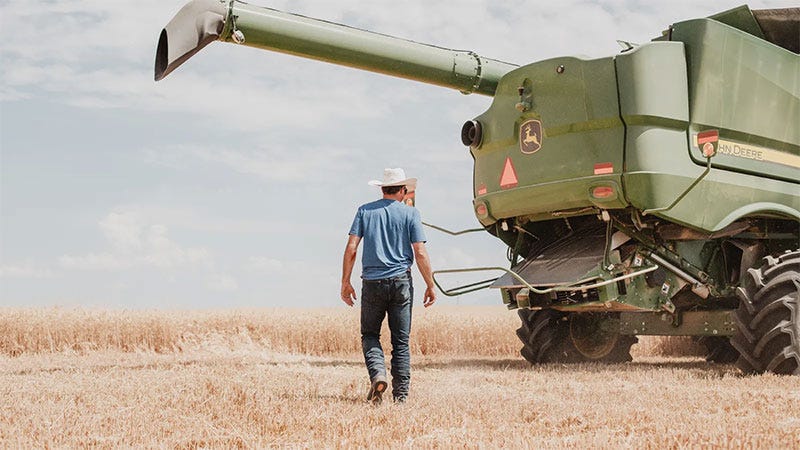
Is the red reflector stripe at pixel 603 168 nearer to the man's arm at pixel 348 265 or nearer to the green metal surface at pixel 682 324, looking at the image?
the green metal surface at pixel 682 324

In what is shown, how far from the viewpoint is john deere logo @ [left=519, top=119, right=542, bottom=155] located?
9672mm

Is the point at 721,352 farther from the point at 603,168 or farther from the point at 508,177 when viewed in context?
the point at 603,168

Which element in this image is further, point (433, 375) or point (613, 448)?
point (433, 375)

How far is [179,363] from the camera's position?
37.2 ft

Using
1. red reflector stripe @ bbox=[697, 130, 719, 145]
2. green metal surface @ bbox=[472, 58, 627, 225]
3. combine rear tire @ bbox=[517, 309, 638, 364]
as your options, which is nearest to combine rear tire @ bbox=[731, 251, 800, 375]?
red reflector stripe @ bbox=[697, 130, 719, 145]

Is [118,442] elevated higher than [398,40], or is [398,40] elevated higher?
[398,40]

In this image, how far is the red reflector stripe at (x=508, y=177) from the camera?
997cm

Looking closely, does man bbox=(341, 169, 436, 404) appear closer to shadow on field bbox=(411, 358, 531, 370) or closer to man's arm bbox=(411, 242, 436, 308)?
man's arm bbox=(411, 242, 436, 308)

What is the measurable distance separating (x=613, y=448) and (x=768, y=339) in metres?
4.60

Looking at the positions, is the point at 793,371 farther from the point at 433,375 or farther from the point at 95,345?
the point at 95,345

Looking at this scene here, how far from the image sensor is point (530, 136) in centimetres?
977

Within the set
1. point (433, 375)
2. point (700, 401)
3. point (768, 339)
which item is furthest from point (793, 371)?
point (433, 375)

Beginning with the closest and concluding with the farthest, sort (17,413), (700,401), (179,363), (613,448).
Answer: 1. (613,448)
2. (17,413)
3. (700,401)
4. (179,363)

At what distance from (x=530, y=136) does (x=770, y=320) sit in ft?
10.1
